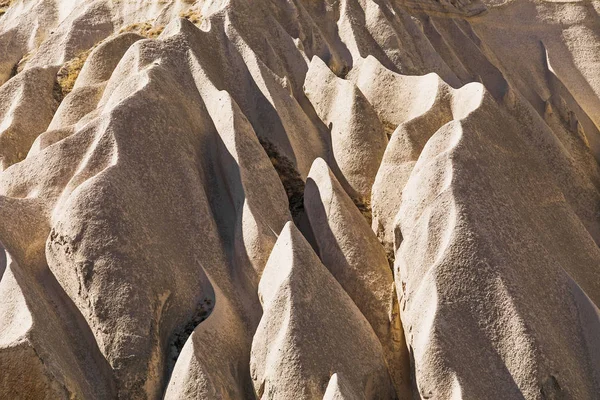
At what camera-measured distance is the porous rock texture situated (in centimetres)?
1112

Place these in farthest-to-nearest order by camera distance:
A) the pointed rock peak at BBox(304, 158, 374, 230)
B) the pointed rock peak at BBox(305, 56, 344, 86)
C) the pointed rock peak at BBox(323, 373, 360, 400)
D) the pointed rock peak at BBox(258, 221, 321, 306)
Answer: the pointed rock peak at BBox(305, 56, 344, 86), the pointed rock peak at BBox(304, 158, 374, 230), the pointed rock peak at BBox(258, 221, 321, 306), the pointed rock peak at BBox(323, 373, 360, 400)

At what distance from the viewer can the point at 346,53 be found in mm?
18859

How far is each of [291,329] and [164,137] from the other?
3671mm

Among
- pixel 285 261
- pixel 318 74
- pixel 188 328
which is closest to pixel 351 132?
pixel 318 74

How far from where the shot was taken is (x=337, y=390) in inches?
408

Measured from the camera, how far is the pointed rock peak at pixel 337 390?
407 inches

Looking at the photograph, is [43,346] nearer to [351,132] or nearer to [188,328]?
[188,328]

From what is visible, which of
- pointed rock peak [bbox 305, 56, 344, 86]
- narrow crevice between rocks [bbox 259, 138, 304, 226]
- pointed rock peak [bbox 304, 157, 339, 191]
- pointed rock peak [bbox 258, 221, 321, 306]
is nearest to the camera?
pointed rock peak [bbox 258, 221, 321, 306]

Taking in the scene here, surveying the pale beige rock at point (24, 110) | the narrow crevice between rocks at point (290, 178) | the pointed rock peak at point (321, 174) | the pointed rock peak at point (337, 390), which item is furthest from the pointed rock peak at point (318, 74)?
the pointed rock peak at point (337, 390)

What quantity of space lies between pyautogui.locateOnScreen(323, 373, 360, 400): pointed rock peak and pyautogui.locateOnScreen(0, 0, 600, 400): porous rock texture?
3 cm

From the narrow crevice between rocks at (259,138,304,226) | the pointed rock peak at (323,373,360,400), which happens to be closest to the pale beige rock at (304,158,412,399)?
the narrow crevice between rocks at (259,138,304,226)

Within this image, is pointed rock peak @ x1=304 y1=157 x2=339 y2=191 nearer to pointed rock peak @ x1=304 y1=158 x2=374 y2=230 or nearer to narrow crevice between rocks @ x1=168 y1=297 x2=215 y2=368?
pointed rock peak @ x1=304 y1=158 x2=374 y2=230

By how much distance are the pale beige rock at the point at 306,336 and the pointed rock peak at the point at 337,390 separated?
0.30m

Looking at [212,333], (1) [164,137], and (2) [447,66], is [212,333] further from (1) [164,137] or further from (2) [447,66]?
(2) [447,66]
